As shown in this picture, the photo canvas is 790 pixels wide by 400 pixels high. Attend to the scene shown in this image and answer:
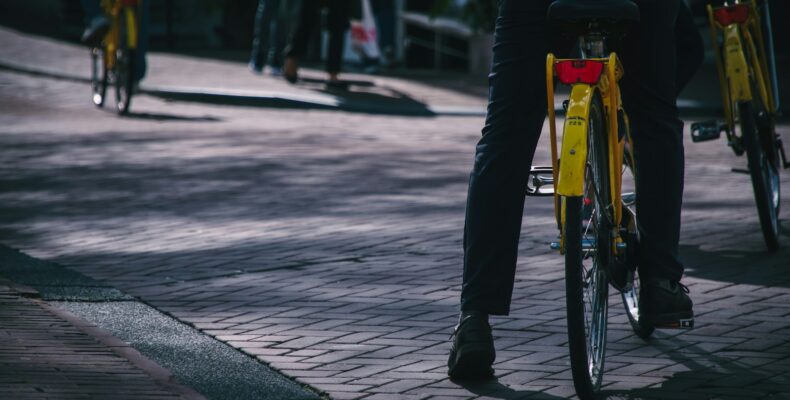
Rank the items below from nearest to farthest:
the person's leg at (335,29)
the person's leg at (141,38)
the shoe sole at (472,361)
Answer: the shoe sole at (472,361), the person's leg at (141,38), the person's leg at (335,29)

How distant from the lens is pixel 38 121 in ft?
39.5

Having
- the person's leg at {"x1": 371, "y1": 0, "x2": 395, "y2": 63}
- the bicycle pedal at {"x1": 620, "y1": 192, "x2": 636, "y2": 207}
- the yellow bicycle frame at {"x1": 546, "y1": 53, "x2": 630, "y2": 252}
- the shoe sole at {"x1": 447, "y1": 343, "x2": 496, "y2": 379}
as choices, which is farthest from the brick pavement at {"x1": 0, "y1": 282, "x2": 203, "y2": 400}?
the person's leg at {"x1": 371, "y1": 0, "x2": 395, "y2": 63}

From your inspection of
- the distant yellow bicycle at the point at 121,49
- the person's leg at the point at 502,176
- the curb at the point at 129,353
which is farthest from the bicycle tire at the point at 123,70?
the person's leg at the point at 502,176

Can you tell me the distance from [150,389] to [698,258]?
277cm

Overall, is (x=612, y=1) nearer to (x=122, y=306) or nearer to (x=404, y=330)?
(x=404, y=330)

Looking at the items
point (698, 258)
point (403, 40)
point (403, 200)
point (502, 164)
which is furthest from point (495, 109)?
point (403, 40)

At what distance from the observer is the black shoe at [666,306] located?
3891 millimetres

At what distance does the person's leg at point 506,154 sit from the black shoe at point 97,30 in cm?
963

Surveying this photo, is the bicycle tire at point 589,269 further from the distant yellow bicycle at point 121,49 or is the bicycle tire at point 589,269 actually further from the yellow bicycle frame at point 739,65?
the distant yellow bicycle at point 121,49

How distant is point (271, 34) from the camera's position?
54.1 ft

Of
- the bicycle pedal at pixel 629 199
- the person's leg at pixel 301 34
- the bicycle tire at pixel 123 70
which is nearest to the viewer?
the bicycle pedal at pixel 629 199

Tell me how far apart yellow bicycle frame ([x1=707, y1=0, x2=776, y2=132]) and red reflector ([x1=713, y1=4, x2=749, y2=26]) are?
0.01 m

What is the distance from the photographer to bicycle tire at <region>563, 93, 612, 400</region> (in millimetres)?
3396

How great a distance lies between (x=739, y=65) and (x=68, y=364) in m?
3.16
